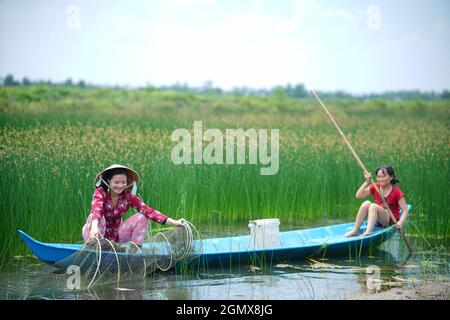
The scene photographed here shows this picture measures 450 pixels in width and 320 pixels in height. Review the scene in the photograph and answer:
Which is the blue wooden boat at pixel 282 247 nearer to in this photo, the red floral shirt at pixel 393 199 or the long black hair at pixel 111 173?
the red floral shirt at pixel 393 199

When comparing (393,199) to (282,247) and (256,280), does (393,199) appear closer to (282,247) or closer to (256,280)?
(282,247)

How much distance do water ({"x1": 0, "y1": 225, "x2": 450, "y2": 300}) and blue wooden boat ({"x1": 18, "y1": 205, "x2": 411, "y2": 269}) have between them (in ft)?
0.31

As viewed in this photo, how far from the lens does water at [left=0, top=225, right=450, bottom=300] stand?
6363mm

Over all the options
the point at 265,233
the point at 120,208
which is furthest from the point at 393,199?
the point at 120,208

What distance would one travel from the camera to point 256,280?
685cm

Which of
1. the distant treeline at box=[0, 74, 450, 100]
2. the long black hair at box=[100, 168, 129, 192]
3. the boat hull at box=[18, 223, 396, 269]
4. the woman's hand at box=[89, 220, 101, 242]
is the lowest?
the boat hull at box=[18, 223, 396, 269]

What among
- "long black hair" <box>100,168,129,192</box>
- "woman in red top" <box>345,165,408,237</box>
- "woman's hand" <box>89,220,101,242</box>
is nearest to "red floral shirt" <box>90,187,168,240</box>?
"long black hair" <box>100,168,129,192</box>

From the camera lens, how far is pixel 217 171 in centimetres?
934

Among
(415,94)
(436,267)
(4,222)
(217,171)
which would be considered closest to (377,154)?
(217,171)

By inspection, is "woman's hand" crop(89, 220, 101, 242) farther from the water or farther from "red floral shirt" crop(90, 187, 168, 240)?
the water
